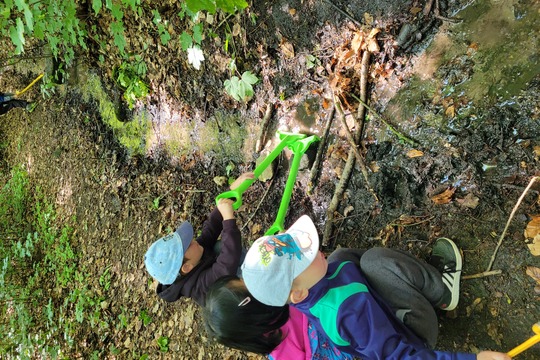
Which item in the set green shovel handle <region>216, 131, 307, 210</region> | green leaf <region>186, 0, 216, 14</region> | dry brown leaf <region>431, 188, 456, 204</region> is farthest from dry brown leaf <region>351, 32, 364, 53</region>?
dry brown leaf <region>431, 188, 456, 204</region>

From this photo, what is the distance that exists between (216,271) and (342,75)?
162 centimetres

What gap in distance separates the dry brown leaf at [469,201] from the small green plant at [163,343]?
10.2ft

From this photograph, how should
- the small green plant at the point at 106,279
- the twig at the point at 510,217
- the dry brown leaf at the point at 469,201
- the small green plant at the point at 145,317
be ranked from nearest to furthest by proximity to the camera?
the twig at the point at 510,217, the dry brown leaf at the point at 469,201, the small green plant at the point at 145,317, the small green plant at the point at 106,279

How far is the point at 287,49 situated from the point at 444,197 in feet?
5.47

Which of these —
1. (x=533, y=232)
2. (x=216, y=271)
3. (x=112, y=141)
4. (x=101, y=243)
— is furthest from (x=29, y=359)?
(x=533, y=232)

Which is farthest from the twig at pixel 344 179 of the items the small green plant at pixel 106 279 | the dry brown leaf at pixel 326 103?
the small green plant at pixel 106 279

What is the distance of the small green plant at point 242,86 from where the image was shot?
3.32m

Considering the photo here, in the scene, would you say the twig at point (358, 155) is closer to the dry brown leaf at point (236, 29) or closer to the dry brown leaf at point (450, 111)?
the dry brown leaf at point (450, 111)

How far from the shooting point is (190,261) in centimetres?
264

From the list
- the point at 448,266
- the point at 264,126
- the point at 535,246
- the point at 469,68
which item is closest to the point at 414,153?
the point at 469,68

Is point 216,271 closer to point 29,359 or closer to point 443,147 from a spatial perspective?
point 443,147

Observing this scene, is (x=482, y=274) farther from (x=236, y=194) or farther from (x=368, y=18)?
(x=368, y=18)

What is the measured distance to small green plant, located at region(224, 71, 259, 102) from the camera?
332cm

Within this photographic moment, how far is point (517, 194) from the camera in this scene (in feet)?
6.84
